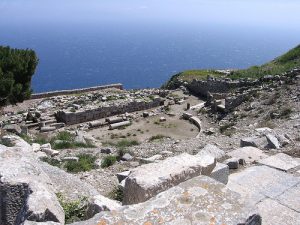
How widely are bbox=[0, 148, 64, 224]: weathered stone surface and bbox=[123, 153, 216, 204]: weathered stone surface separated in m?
1.21

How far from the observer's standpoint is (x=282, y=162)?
10.5 meters

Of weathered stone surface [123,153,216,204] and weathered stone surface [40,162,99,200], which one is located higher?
Result: weathered stone surface [123,153,216,204]

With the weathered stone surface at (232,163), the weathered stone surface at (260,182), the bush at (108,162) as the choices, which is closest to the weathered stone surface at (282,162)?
the weathered stone surface at (260,182)

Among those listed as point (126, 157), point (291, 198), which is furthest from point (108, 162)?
point (291, 198)

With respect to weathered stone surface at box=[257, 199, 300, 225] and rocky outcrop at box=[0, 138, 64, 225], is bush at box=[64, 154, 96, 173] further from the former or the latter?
weathered stone surface at box=[257, 199, 300, 225]

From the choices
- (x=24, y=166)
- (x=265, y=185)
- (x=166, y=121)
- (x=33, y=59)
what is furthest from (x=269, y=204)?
(x=33, y=59)

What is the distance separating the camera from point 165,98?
33219 mm

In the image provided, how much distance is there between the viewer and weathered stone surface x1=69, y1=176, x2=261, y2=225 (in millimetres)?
4965

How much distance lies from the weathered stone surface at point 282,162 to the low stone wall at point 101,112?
18.4 meters

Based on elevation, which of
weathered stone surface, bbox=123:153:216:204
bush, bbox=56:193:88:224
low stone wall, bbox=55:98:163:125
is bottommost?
low stone wall, bbox=55:98:163:125

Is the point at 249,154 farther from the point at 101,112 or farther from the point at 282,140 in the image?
the point at 101,112

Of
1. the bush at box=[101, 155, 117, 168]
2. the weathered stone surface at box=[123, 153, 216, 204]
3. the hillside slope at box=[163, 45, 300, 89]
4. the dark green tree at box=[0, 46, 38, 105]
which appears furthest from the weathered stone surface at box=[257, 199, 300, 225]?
the hillside slope at box=[163, 45, 300, 89]

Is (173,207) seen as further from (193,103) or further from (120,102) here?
(193,103)

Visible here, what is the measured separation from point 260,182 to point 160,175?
3363 mm
